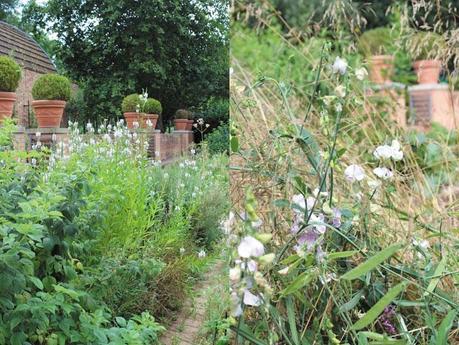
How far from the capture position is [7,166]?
47.4 inches

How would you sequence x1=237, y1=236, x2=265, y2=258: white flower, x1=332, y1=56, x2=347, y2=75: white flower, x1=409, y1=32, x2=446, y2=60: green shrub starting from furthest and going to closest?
x1=409, y1=32, x2=446, y2=60: green shrub < x1=332, y1=56, x2=347, y2=75: white flower < x1=237, y1=236, x2=265, y2=258: white flower

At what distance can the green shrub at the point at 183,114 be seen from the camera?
1.28m

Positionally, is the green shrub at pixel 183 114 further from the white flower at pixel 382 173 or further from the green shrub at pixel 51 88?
the white flower at pixel 382 173

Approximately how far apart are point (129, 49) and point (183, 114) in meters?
0.18

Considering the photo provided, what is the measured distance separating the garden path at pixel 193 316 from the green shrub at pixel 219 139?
0.26 meters

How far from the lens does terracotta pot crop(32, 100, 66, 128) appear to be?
1.19 m

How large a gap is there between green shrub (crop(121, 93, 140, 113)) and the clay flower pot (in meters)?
0.22

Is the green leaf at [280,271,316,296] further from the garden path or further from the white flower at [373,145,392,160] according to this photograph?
the garden path

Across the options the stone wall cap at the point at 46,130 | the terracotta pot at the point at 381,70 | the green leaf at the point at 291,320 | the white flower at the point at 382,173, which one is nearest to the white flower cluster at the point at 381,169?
the white flower at the point at 382,173

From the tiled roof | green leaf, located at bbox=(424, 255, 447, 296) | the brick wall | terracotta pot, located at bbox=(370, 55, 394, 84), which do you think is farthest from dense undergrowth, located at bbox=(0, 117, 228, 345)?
terracotta pot, located at bbox=(370, 55, 394, 84)

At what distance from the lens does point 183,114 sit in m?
1.29

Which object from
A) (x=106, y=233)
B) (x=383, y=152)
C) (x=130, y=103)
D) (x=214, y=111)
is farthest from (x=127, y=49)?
(x=383, y=152)

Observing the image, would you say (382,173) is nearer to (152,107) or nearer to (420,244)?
(420,244)

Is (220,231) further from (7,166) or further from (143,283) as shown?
(7,166)
